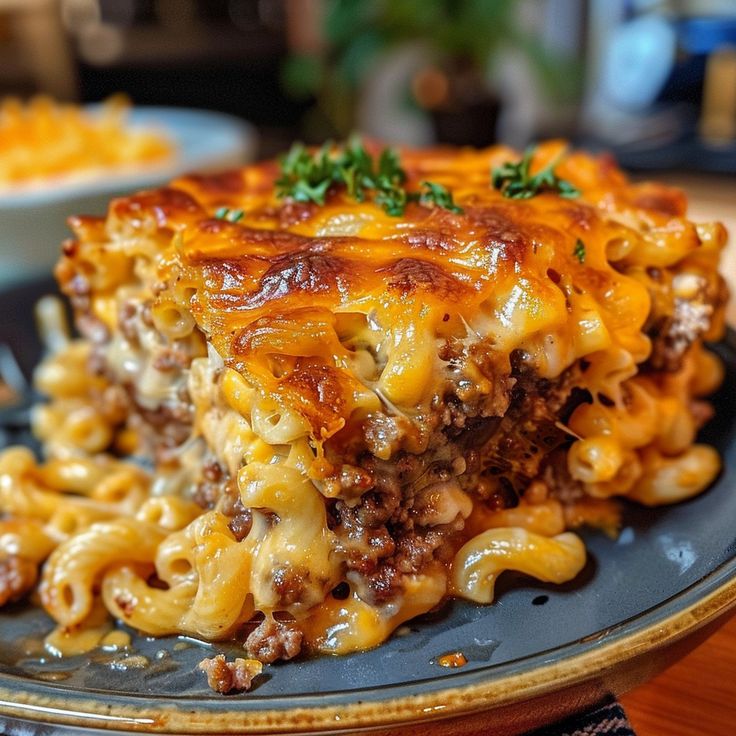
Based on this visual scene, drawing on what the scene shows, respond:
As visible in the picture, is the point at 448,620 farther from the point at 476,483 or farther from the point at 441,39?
the point at 441,39

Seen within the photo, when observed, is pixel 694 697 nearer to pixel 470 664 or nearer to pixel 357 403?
pixel 470 664

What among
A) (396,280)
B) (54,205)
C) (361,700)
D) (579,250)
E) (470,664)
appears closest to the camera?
(361,700)

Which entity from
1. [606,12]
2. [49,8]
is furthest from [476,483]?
[49,8]

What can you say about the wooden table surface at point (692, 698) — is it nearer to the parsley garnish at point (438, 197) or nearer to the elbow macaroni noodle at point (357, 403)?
the elbow macaroni noodle at point (357, 403)

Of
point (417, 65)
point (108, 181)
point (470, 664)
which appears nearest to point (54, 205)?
point (108, 181)

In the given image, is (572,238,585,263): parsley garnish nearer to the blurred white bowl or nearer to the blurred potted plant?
the blurred white bowl

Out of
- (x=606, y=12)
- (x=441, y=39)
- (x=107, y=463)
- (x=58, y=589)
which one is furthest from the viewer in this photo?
(x=606, y=12)
